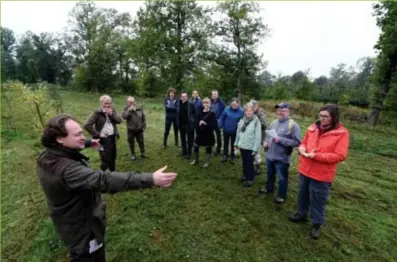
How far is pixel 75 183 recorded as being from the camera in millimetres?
2100

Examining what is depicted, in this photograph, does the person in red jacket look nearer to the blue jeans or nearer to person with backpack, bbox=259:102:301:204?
person with backpack, bbox=259:102:301:204

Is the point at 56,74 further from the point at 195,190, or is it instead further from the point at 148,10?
the point at 195,190

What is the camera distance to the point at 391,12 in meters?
16.2

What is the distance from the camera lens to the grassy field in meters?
4.36

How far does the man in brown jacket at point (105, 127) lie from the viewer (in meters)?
5.73

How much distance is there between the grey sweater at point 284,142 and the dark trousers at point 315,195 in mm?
657

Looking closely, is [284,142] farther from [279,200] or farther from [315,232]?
[315,232]

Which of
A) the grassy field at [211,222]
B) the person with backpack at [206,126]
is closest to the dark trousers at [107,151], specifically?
the grassy field at [211,222]

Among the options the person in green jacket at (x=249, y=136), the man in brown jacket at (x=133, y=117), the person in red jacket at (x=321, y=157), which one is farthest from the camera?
the man in brown jacket at (x=133, y=117)

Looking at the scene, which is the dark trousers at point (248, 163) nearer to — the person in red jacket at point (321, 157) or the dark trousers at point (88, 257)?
the person in red jacket at point (321, 157)

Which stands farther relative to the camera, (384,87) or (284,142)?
(384,87)

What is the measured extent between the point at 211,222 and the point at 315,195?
1736 mm

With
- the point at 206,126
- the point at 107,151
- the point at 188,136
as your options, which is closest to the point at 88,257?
the point at 107,151

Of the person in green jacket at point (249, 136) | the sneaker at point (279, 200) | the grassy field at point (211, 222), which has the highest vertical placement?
the person in green jacket at point (249, 136)
